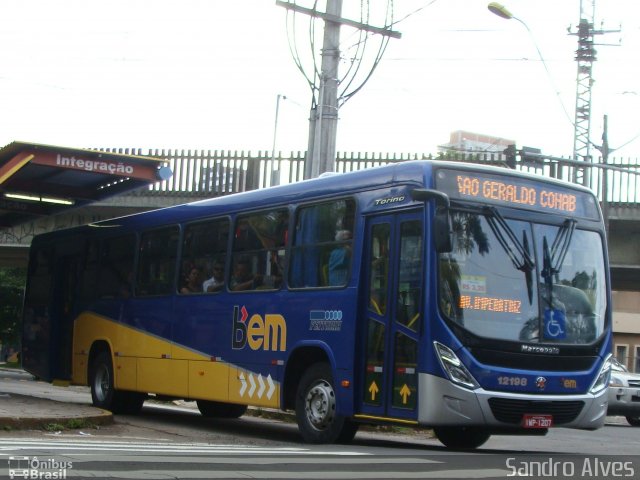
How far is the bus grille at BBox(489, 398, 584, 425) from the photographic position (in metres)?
11.7

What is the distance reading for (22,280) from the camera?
6475 centimetres

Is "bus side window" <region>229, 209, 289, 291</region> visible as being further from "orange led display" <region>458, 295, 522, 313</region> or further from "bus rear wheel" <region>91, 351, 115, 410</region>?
"bus rear wheel" <region>91, 351, 115, 410</region>

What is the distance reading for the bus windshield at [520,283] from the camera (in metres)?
11.9

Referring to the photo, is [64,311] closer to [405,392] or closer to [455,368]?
Result: [405,392]

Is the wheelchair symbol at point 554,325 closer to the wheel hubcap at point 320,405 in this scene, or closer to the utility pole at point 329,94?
the wheel hubcap at point 320,405

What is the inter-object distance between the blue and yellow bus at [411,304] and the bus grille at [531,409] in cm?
2

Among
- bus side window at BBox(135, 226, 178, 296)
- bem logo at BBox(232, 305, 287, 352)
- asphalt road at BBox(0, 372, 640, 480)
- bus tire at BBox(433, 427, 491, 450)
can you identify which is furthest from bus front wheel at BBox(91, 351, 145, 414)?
bus tire at BBox(433, 427, 491, 450)

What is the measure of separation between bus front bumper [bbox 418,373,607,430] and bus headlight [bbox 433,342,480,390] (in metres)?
0.08

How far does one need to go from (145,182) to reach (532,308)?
9.75 metres

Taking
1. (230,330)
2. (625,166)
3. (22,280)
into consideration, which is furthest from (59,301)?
(22,280)

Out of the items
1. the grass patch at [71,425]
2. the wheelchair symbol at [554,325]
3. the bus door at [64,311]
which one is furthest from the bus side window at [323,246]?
the bus door at [64,311]

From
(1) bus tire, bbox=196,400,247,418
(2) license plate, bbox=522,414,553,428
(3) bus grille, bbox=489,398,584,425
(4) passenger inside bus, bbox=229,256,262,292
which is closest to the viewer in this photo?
(3) bus grille, bbox=489,398,584,425

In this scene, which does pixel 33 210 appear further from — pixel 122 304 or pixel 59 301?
pixel 122 304

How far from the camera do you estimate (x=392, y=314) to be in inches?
487
